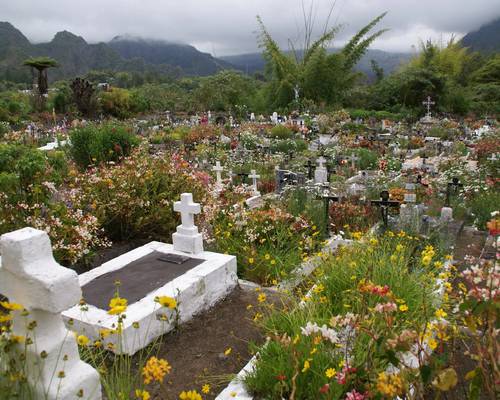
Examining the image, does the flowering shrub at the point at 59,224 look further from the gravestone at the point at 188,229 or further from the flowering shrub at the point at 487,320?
the flowering shrub at the point at 487,320

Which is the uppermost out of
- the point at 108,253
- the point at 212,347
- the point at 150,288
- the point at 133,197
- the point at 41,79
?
the point at 41,79

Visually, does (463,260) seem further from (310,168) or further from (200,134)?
(200,134)

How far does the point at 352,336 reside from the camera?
2420 mm

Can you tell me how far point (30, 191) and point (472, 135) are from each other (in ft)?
44.0

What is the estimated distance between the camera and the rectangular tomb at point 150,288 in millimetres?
3061

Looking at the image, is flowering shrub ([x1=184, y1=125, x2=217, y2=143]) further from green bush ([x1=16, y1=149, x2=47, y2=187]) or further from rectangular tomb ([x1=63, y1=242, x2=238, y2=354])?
rectangular tomb ([x1=63, y1=242, x2=238, y2=354])

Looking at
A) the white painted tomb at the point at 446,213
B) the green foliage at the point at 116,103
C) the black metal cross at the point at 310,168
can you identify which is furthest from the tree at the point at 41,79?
the white painted tomb at the point at 446,213

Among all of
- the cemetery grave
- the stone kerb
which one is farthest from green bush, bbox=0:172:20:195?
the stone kerb

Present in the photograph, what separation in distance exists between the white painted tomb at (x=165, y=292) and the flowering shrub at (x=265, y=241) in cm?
31

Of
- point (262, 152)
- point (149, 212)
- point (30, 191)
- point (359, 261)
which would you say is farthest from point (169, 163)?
point (262, 152)

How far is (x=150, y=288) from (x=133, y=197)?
179 cm

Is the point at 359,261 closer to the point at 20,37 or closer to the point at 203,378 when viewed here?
the point at 203,378

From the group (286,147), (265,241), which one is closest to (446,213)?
(265,241)

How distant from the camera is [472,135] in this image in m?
14.0
